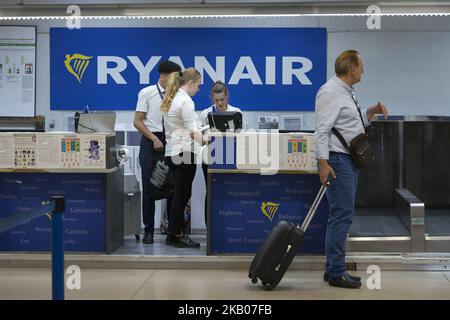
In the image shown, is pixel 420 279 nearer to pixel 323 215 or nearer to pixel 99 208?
pixel 323 215

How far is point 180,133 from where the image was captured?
21.8 ft

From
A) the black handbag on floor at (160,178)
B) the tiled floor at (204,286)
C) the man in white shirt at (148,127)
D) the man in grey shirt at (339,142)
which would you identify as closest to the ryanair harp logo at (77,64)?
the man in white shirt at (148,127)

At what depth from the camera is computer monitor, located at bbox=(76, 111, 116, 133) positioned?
265 inches

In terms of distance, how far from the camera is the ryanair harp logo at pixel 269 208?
6.52 metres

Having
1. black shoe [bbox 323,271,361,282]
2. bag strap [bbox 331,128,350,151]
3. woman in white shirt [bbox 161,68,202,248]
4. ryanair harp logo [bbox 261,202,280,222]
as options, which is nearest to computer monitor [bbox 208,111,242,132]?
woman in white shirt [bbox 161,68,202,248]

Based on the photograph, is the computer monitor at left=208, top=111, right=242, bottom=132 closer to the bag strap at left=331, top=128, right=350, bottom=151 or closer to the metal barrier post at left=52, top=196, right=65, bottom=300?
the bag strap at left=331, top=128, right=350, bottom=151

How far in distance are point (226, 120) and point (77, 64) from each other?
7.45ft

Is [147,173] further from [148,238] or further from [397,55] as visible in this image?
[397,55]

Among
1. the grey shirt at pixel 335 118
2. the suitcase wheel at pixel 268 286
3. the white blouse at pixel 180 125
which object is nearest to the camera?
the grey shirt at pixel 335 118

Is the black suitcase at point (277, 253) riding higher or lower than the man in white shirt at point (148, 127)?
lower

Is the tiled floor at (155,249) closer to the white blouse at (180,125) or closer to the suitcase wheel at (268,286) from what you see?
the white blouse at (180,125)

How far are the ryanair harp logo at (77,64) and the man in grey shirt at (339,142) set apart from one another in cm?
341

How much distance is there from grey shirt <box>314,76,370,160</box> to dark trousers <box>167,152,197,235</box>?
147 centimetres

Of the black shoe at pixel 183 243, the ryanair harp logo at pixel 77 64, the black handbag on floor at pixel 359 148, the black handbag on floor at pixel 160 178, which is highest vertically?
the ryanair harp logo at pixel 77 64
